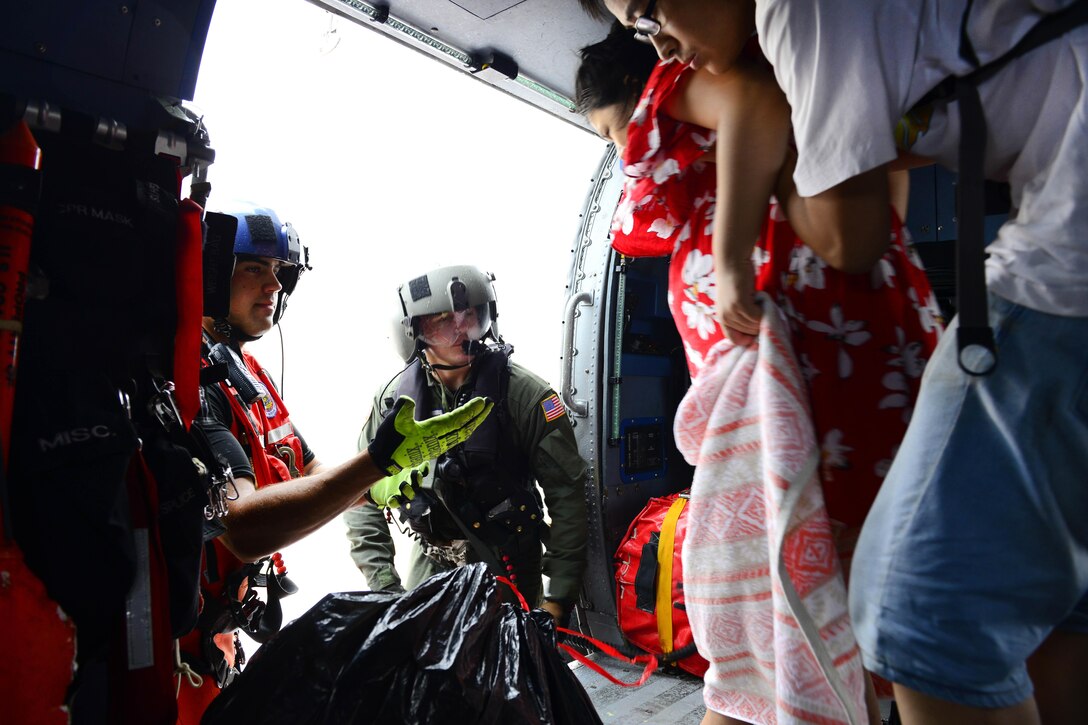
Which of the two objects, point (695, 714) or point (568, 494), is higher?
point (568, 494)

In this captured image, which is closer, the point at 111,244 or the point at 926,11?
A: the point at 926,11

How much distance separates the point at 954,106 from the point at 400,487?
7.55 feet

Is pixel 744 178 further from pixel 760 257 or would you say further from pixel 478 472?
pixel 478 472

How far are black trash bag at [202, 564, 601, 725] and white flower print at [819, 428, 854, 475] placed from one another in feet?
2.15

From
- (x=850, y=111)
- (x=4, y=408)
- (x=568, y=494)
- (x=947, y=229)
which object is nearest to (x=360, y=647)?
(x=4, y=408)

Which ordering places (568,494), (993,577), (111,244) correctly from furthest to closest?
1. (568,494)
2. (111,244)
3. (993,577)

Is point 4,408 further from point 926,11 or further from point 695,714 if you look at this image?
point 695,714

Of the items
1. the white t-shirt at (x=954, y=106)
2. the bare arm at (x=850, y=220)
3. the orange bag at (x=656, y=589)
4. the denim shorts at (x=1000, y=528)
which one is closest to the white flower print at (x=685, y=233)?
the bare arm at (x=850, y=220)

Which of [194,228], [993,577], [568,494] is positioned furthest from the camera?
[568,494]

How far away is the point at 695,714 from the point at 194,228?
229cm

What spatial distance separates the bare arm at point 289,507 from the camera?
5.43ft

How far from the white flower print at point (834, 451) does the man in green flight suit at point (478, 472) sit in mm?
1970

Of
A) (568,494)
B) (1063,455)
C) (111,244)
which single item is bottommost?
(568,494)

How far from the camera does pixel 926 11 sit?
0.79 meters
